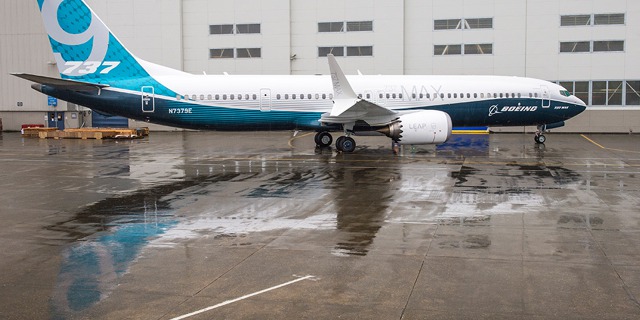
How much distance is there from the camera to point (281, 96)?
29328 millimetres

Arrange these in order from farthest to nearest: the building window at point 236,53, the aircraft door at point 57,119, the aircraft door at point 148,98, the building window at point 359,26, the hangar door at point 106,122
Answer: the hangar door at point 106,122, the aircraft door at point 57,119, the building window at point 236,53, the building window at point 359,26, the aircraft door at point 148,98

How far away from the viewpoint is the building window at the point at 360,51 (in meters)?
44.5

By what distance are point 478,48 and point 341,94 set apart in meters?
19.8

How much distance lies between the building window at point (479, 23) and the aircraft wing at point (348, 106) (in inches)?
714

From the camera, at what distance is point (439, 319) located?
7816mm

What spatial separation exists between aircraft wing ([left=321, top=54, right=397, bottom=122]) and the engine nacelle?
3.65 ft

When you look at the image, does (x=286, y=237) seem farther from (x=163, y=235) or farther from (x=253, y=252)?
(x=163, y=235)

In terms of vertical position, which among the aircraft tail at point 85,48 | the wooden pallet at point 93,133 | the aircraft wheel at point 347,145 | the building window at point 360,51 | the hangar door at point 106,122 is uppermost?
the building window at point 360,51

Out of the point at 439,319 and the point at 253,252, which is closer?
the point at 439,319

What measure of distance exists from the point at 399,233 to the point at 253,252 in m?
3.11

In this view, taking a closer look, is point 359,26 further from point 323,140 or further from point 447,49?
point 323,140

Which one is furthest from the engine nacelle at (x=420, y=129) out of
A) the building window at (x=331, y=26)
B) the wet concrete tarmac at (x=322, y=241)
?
the building window at (x=331, y=26)

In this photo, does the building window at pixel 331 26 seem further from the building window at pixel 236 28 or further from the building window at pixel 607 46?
the building window at pixel 607 46

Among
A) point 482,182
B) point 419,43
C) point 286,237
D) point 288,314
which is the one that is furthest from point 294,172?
point 419,43
